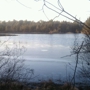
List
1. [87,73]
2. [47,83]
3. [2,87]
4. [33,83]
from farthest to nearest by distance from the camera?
[33,83], [47,83], [87,73], [2,87]

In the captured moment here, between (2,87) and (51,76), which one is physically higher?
(2,87)

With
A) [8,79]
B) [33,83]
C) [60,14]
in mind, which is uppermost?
[60,14]

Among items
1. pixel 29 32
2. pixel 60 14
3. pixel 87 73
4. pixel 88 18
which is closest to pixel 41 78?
pixel 87 73

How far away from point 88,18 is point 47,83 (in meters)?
5.26

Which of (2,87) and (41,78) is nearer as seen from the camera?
(2,87)

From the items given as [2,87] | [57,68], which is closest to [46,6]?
[2,87]

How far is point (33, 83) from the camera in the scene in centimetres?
718

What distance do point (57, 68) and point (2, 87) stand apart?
6.17 m

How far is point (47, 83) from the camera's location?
21.8 ft

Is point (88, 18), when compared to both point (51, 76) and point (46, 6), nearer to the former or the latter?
point (46, 6)

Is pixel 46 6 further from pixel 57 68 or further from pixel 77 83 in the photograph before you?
pixel 57 68

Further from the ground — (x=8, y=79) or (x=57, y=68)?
(x=8, y=79)

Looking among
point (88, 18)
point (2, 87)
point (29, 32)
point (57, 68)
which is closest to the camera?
point (88, 18)

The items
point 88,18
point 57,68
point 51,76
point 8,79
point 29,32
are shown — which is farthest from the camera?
point 29,32
